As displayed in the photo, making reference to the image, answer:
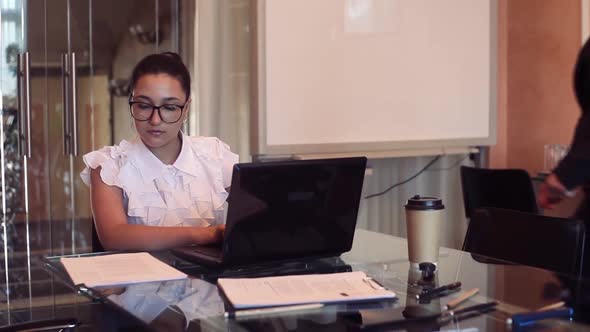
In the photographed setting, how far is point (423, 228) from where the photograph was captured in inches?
70.9

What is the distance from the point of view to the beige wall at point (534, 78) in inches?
176

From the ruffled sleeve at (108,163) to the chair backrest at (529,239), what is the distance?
988mm

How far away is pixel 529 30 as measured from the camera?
15.2ft

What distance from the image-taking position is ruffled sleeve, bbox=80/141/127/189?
223 cm

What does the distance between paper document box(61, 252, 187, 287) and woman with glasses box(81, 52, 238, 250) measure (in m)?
0.24

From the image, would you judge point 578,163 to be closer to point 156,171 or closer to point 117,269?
point 156,171

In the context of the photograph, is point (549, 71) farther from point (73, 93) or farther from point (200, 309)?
point (200, 309)

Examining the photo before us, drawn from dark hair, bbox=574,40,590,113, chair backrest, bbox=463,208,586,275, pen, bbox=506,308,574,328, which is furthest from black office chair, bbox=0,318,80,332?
dark hair, bbox=574,40,590,113

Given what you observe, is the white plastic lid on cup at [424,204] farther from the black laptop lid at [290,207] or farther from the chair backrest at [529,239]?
the chair backrest at [529,239]

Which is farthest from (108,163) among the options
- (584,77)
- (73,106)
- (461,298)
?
(73,106)

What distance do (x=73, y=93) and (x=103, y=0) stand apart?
1.49 ft

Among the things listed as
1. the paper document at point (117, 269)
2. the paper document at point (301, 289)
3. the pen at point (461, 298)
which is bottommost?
the pen at point (461, 298)

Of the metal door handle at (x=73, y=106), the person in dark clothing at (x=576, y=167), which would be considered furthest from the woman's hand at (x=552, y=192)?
the metal door handle at (x=73, y=106)

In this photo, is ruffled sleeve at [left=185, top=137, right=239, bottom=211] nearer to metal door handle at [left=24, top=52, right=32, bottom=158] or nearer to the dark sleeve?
the dark sleeve
